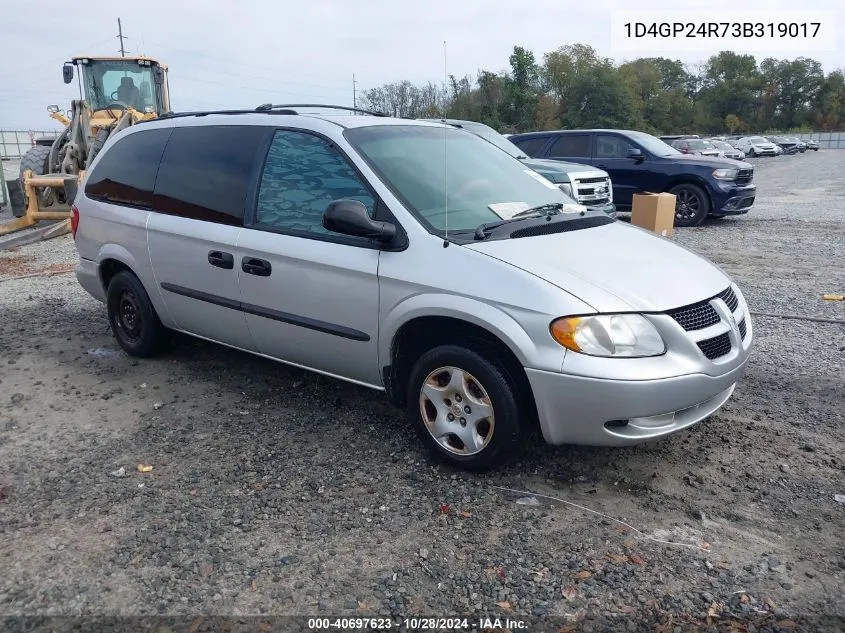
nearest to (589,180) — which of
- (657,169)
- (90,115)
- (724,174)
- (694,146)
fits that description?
(657,169)

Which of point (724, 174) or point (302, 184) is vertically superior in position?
point (302, 184)

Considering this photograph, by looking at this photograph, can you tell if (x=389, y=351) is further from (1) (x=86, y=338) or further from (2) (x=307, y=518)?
(1) (x=86, y=338)

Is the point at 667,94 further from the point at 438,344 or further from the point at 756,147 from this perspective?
the point at 438,344

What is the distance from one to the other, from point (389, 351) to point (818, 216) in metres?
13.5

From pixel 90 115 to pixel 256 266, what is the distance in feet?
39.7

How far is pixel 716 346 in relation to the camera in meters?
3.39

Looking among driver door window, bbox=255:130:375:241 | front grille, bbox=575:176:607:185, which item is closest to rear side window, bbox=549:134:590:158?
front grille, bbox=575:176:607:185

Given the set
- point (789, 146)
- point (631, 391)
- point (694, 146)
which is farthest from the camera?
point (789, 146)

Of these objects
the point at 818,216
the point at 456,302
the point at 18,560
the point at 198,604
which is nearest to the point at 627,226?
the point at 456,302

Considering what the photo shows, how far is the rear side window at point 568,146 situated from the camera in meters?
13.5

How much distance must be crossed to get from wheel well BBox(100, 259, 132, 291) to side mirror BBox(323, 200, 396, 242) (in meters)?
2.51

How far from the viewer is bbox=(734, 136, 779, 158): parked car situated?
44.9m

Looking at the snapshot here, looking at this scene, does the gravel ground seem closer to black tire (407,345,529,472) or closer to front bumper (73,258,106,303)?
black tire (407,345,529,472)

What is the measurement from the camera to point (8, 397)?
4.76m
